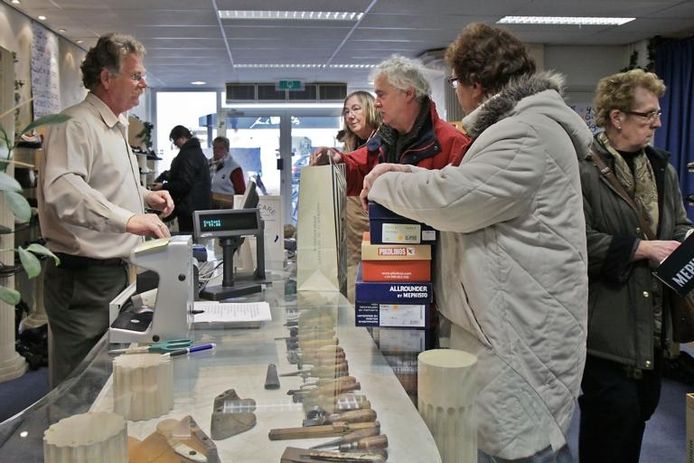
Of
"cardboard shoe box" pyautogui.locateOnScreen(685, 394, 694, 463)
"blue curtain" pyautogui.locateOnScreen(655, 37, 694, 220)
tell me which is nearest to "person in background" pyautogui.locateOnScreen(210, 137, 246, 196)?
"blue curtain" pyautogui.locateOnScreen(655, 37, 694, 220)

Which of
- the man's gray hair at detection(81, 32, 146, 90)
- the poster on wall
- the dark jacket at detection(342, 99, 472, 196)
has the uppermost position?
the poster on wall

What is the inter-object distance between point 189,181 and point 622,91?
4.28 m

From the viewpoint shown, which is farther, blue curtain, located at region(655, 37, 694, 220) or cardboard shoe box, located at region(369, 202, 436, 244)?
blue curtain, located at region(655, 37, 694, 220)

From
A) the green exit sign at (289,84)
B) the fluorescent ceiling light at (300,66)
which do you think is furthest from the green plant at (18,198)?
the green exit sign at (289,84)

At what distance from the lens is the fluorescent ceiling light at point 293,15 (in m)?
5.82

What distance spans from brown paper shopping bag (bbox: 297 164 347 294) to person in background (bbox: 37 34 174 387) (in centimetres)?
56

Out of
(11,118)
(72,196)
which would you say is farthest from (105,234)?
(11,118)

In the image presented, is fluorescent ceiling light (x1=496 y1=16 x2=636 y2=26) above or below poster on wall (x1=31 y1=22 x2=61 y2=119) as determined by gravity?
above

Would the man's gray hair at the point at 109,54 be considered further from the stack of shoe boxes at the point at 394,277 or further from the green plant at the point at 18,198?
the green plant at the point at 18,198

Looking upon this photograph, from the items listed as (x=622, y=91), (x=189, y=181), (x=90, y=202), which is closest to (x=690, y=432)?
(x=622, y=91)

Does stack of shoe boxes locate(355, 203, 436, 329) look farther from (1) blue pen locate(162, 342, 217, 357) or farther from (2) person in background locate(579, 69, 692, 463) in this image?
(2) person in background locate(579, 69, 692, 463)

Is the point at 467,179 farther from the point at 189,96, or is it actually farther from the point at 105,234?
the point at 189,96

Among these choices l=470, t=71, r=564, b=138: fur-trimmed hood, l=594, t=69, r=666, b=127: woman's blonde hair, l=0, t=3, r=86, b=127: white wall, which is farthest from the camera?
l=0, t=3, r=86, b=127: white wall

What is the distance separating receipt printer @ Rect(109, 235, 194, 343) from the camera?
4.73ft
